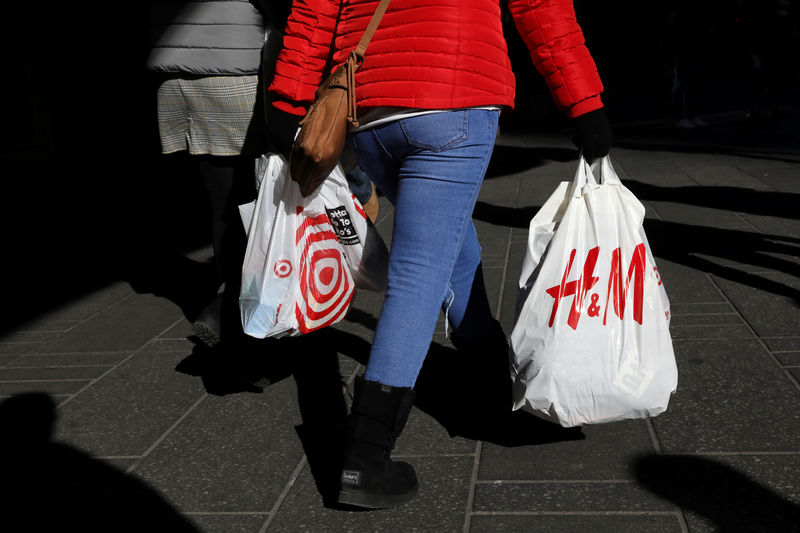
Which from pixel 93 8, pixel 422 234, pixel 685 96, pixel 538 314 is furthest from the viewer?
pixel 685 96

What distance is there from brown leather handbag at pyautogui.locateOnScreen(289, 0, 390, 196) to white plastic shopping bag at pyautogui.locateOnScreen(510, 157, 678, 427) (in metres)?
0.72

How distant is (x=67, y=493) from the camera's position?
2.73 m

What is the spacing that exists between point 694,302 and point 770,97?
29.2 feet

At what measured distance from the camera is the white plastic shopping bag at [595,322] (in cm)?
252

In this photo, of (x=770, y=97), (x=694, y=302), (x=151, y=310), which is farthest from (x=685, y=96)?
(x=151, y=310)

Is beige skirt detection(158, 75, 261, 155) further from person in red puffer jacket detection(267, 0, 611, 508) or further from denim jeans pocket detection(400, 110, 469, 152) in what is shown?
denim jeans pocket detection(400, 110, 469, 152)

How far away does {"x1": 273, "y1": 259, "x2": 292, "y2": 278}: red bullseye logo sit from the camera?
9.53ft

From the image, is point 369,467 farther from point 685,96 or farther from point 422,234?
point 685,96

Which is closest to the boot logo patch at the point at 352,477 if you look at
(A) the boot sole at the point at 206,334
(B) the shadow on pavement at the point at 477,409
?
(B) the shadow on pavement at the point at 477,409

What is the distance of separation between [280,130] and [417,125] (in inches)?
24.3

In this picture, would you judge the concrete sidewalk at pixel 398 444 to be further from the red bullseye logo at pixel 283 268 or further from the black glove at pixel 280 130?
the black glove at pixel 280 130

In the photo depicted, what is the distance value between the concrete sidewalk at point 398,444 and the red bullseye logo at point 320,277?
1.34 feet

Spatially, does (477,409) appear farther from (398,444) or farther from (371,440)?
(371,440)

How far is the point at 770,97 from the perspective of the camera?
12.0m
